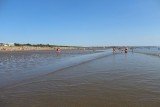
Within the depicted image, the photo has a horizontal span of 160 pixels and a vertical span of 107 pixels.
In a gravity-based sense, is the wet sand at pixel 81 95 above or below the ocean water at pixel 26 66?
below

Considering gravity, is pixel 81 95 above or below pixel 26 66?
below

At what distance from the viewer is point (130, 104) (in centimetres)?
674

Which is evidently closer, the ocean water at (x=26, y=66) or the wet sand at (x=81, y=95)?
the wet sand at (x=81, y=95)

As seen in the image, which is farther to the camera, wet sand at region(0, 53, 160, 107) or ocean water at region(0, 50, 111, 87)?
ocean water at region(0, 50, 111, 87)

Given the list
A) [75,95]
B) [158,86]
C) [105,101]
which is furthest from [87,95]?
[158,86]

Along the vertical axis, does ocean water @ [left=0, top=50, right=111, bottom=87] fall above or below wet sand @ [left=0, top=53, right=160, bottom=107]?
above

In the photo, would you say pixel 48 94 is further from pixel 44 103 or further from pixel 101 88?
pixel 101 88

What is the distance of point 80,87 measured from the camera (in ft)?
30.6

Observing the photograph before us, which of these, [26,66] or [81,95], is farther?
[26,66]

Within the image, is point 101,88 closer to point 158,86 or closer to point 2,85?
point 158,86

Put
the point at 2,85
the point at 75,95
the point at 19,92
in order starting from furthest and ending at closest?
1. the point at 2,85
2. the point at 19,92
3. the point at 75,95

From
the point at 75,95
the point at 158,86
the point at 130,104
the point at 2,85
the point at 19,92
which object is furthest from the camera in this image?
the point at 2,85

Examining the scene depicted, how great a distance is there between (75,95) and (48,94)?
110 cm

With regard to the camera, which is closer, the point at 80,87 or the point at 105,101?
the point at 105,101
